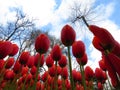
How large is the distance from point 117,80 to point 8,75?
243 cm

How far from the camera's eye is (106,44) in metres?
0.66

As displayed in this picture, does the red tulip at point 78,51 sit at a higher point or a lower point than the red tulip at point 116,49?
higher

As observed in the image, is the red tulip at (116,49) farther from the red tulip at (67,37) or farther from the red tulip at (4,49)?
the red tulip at (4,49)

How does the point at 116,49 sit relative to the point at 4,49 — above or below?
below

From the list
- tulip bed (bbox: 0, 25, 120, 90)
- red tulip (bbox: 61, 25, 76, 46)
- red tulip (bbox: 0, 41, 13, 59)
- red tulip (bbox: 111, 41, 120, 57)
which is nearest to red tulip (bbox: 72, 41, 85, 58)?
tulip bed (bbox: 0, 25, 120, 90)

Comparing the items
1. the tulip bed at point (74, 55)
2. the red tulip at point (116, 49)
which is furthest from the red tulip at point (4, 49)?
the red tulip at point (116, 49)

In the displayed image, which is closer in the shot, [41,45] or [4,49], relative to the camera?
[41,45]

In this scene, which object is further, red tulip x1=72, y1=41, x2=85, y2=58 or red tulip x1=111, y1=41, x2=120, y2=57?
red tulip x1=72, y1=41, x2=85, y2=58

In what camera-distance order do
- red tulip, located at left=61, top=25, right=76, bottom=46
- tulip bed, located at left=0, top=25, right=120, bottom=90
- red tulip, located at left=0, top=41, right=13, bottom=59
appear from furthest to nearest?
red tulip, located at left=0, top=41, right=13, bottom=59
red tulip, located at left=61, top=25, right=76, bottom=46
tulip bed, located at left=0, top=25, right=120, bottom=90

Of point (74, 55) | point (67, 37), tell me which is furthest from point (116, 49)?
point (74, 55)

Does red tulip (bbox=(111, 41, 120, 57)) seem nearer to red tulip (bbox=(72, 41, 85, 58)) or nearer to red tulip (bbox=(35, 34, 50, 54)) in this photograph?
red tulip (bbox=(35, 34, 50, 54))

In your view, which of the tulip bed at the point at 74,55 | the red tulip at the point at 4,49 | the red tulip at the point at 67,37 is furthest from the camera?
the red tulip at the point at 4,49

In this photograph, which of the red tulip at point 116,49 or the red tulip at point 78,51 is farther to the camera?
the red tulip at point 78,51

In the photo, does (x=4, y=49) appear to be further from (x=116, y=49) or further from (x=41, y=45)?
(x=116, y=49)
